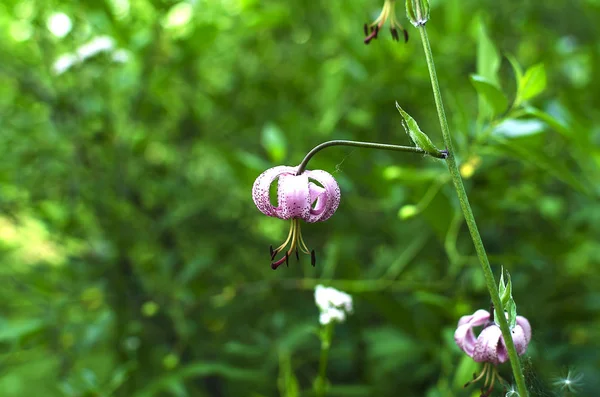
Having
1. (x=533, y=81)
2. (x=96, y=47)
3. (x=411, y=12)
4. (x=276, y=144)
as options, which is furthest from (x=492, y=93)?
(x=96, y=47)

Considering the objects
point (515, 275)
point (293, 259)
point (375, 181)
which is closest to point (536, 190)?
point (515, 275)

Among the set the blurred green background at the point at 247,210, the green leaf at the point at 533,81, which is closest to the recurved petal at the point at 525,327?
the green leaf at the point at 533,81

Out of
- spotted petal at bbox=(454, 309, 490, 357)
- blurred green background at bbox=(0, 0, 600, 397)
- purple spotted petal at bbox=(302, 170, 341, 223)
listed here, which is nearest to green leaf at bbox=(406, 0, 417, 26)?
purple spotted petal at bbox=(302, 170, 341, 223)

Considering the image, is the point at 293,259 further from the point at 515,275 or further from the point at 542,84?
the point at 542,84

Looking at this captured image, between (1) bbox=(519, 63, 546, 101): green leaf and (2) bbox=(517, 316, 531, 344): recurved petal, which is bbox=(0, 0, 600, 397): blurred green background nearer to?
(1) bbox=(519, 63, 546, 101): green leaf

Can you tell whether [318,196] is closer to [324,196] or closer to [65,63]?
[324,196]

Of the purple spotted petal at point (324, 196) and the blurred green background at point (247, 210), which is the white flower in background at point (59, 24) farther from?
the purple spotted petal at point (324, 196)

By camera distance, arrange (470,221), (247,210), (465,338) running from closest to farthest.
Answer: (470,221), (465,338), (247,210)
